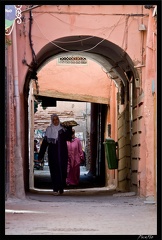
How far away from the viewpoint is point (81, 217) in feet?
28.7

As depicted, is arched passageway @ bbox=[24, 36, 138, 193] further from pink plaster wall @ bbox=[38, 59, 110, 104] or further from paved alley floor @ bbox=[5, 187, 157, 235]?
paved alley floor @ bbox=[5, 187, 157, 235]

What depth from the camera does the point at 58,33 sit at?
12.9m

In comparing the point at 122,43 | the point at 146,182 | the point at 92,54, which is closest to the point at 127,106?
the point at 92,54

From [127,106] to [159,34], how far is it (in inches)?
321

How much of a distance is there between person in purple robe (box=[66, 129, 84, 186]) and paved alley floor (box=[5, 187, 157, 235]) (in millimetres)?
6870

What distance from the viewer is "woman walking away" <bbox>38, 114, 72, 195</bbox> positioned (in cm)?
1417

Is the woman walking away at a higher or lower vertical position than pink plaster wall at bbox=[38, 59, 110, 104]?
lower

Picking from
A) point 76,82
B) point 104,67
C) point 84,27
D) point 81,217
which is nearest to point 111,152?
point 104,67

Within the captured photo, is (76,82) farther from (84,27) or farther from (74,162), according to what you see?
(84,27)

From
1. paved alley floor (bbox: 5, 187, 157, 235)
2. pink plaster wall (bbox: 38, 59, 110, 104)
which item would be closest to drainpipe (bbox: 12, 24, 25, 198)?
paved alley floor (bbox: 5, 187, 157, 235)

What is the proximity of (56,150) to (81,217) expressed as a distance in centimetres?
560

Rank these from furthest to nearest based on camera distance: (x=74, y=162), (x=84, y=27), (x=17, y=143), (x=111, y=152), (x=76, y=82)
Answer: (x=74, y=162), (x=76, y=82), (x=111, y=152), (x=84, y=27), (x=17, y=143)

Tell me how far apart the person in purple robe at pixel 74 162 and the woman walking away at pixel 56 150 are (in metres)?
4.78

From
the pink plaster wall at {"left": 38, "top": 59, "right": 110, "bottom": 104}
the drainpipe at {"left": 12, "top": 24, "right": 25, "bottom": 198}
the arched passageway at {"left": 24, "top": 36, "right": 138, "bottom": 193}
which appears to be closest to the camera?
the drainpipe at {"left": 12, "top": 24, "right": 25, "bottom": 198}
